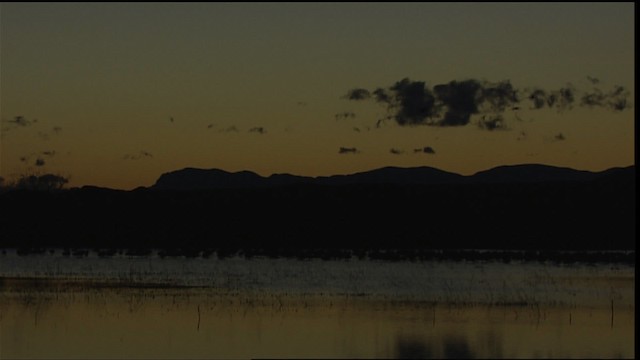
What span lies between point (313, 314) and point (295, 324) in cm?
270

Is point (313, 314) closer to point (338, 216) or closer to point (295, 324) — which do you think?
point (295, 324)

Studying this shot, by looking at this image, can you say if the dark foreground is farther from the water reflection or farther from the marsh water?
the water reflection

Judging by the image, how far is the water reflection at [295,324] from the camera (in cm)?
3344

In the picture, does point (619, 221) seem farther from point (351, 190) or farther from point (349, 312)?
point (349, 312)

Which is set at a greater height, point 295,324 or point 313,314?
point 313,314

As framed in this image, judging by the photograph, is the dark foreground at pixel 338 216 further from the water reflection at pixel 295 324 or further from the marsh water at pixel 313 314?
the water reflection at pixel 295 324

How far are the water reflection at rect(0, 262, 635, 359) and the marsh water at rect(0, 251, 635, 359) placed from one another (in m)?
0.04

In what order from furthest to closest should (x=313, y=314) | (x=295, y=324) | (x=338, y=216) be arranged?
(x=338, y=216), (x=313, y=314), (x=295, y=324)

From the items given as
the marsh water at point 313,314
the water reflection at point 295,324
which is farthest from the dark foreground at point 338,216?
the water reflection at point 295,324

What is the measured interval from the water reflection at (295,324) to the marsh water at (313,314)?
0.04 metres

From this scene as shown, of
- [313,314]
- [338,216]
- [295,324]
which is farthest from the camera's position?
[338,216]

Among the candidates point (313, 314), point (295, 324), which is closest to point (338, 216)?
point (313, 314)

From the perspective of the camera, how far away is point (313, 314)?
134 feet

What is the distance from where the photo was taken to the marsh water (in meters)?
33.7
